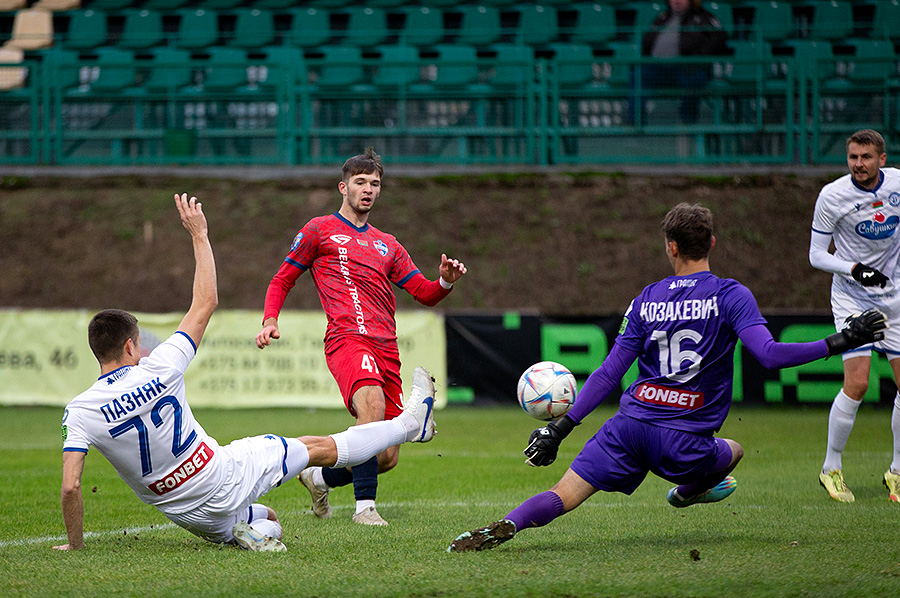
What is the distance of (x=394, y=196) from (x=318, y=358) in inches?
160

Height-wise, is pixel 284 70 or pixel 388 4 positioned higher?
pixel 388 4

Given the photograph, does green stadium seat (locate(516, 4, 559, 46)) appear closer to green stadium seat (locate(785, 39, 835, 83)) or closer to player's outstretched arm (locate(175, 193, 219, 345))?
green stadium seat (locate(785, 39, 835, 83))

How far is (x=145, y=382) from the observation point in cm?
425

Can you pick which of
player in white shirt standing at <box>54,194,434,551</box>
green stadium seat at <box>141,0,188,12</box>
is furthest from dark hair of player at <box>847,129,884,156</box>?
green stadium seat at <box>141,0,188,12</box>

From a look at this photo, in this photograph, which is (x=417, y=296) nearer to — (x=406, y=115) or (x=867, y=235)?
(x=867, y=235)

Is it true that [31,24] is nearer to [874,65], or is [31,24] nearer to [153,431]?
[874,65]

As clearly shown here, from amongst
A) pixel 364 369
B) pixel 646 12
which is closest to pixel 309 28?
pixel 646 12

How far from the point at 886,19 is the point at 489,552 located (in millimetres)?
14291

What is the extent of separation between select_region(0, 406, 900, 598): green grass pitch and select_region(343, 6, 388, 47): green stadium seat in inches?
410

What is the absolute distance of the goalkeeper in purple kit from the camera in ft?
14.3

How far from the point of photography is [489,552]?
446cm

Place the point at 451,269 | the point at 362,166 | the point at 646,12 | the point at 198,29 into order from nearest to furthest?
the point at 451,269 < the point at 362,166 < the point at 646,12 < the point at 198,29

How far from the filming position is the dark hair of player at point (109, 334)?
13.9 feet

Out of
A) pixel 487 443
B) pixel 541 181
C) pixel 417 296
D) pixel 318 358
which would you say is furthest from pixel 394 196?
pixel 417 296
